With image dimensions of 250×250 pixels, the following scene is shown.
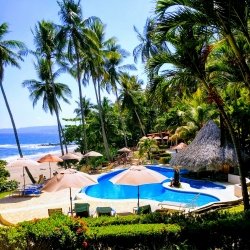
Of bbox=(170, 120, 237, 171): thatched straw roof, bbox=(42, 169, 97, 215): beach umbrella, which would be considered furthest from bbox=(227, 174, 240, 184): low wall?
bbox=(42, 169, 97, 215): beach umbrella

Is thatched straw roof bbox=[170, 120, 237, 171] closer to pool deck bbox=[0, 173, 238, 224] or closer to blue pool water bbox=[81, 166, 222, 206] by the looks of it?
blue pool water bbox=[81, 166, 222, 206]

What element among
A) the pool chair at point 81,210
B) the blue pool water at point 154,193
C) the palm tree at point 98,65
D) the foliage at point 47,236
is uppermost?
the palm tree at point 98,65

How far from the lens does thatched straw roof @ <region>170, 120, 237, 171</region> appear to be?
23109 millimetres

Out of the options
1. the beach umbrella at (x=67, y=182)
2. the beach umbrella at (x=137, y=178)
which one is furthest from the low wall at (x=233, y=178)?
the beach umbrella at (x=67, y=182)

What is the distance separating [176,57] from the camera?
1110 centimetres

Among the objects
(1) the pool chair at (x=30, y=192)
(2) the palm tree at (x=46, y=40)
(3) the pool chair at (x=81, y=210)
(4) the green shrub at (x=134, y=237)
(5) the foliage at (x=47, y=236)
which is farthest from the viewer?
(2) the palm tree at (x=46, y=40)

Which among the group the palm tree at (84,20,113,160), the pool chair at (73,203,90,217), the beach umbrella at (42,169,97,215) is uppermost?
the palm tree at (84,20,113,160)

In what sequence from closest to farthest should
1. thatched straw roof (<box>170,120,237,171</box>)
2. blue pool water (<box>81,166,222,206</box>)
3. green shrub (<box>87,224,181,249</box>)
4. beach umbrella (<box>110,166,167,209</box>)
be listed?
green shrub (<box>87,224,181,249</box>)
beach umbrella (<box>110,166,167,209</box>)
blue pool water (<box>81,166,222,206</box>)
thatched straw roof (<box>170,120,237,171</box>)

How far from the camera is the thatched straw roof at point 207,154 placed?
2311 cm

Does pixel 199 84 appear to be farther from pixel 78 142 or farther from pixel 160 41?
pixel 78 142

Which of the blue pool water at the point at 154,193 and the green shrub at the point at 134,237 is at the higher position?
the green shrub at the point at 134,237

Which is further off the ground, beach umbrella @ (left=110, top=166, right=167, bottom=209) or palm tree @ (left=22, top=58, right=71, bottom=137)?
palm tree @ (left=22, top=58, right=71, bottom=137)

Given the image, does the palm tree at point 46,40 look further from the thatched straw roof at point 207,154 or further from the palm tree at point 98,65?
the thatched straw roof at point 207,154

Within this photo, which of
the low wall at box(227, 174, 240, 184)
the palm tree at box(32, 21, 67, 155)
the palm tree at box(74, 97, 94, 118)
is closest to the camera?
the low wall at box(227, 174, 240, 184)
